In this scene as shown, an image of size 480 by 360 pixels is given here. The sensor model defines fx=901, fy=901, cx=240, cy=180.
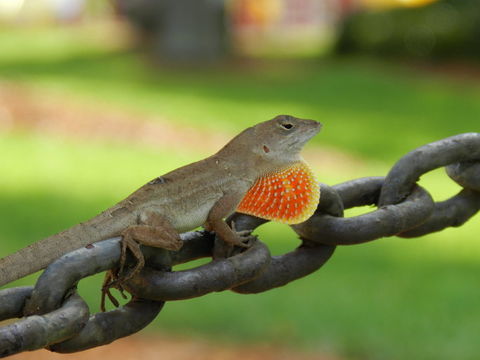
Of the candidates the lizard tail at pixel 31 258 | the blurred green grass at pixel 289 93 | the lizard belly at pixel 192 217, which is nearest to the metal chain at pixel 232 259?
the lizard belly at pixel 192 217

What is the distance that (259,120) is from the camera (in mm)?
13609

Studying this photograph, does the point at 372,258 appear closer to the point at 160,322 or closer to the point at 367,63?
the point at 160,322

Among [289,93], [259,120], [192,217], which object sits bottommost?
[289,93]

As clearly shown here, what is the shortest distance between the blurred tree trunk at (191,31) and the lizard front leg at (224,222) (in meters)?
17.9

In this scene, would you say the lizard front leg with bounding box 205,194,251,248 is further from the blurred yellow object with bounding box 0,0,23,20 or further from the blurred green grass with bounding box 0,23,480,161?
the blurred yellow object with bounding box 0,0,23,20

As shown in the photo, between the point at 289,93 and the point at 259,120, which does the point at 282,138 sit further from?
the point at 289,93

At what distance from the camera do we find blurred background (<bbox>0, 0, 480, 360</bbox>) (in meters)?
5.99

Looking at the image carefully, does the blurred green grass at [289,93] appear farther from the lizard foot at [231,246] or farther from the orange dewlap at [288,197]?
the lizard foot at [231,246]

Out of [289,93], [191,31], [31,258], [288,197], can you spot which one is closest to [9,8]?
[191,31]

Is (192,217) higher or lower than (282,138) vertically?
lower

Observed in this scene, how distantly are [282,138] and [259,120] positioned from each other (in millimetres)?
11522

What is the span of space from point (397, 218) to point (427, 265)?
17.5ft

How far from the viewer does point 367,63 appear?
65.2 ft

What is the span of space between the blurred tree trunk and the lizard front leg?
17907 millimetres
